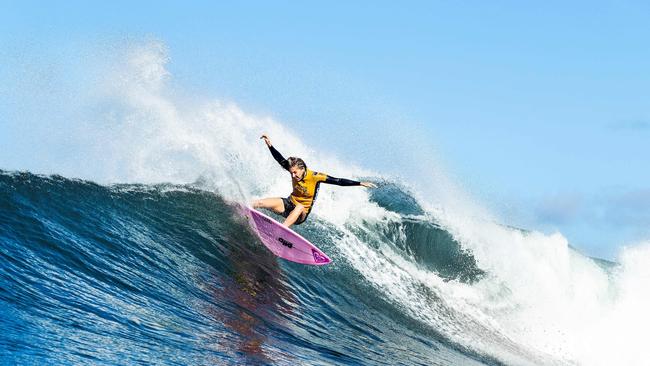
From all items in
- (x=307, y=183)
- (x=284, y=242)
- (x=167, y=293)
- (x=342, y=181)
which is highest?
(x=342, y=181)

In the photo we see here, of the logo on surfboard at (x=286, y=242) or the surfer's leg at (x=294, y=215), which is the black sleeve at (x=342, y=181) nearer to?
the surfer's leg at (x=294, y=215)

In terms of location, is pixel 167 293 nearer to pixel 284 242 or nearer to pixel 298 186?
pixel 284 242

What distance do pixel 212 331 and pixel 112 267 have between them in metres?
2.14

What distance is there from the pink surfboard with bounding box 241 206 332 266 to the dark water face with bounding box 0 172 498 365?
0.60 ft

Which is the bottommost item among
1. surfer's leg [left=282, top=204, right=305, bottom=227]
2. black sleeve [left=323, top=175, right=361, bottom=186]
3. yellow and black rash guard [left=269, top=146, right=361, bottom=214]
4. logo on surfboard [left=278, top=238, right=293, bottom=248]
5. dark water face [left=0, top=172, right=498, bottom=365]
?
dark water face [left=0, top=172, right=498, bottom=365]

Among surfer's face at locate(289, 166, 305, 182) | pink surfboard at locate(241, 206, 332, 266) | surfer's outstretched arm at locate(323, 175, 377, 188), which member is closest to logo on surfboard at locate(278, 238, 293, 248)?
pink surfboard at locate(241, 206, 332, 266)

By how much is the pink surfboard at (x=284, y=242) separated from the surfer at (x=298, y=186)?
204 millimetres

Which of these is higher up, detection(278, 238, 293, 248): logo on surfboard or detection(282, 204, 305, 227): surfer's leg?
detection(282, 204, 305, 227): surfer's leg

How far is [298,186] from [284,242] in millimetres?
957

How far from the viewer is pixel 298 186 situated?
11.0 metres

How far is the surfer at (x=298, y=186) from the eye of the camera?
10805mm

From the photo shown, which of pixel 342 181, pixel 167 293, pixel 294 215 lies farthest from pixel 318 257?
pixel 167 293

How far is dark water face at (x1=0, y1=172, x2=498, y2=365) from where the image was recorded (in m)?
5.72

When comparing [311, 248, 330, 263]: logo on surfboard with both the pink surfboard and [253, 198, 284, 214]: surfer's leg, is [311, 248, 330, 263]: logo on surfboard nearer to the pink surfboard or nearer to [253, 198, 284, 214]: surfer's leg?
the pink surfboard
